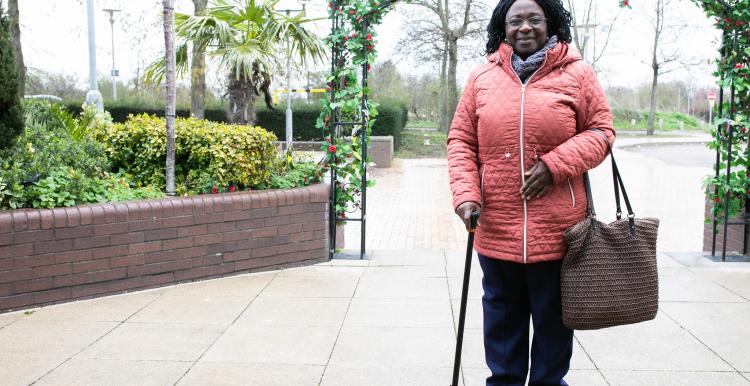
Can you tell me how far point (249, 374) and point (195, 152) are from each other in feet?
9.62

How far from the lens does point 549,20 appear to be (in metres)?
2.94

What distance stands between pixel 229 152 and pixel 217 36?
4.89 metres

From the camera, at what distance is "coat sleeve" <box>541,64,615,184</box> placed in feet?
9.05

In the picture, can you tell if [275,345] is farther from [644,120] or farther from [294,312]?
Result: [644,120]

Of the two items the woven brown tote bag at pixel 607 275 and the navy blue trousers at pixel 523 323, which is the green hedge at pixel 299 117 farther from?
the woven brown tote bag at pixel 607 275

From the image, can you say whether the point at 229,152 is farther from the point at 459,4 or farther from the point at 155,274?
the point at 459,4

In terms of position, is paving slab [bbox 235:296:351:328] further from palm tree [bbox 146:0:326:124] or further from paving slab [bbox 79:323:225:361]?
palm tree [bbox 146:0:326:124]

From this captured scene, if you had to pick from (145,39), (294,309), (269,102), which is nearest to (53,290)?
(294,309)

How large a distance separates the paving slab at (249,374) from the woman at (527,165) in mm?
1175

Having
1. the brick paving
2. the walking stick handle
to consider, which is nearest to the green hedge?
the brick paving

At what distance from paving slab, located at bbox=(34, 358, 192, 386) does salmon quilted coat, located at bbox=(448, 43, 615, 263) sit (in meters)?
1.91

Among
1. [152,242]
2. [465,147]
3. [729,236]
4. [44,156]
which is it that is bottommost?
[729,236]

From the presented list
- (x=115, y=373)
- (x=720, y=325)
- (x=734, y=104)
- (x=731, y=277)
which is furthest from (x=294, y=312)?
(x=734, y=104)

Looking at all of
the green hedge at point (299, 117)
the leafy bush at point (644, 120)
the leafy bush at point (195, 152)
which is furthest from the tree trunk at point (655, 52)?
the leafy bush at point (195, 152)
